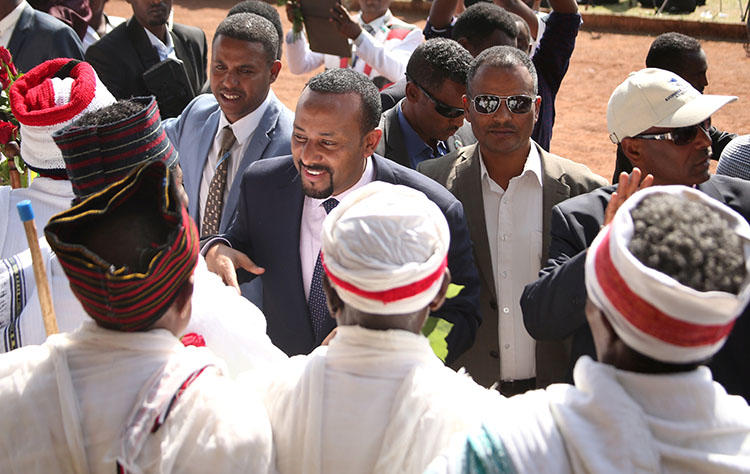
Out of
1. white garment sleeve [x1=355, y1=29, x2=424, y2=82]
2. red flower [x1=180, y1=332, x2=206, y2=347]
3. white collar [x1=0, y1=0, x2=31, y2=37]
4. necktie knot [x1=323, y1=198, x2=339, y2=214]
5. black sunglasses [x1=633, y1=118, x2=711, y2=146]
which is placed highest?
black sunglasses [x1=633, y1=118, x2=711, y2=146]

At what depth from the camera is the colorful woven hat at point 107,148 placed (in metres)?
2.62

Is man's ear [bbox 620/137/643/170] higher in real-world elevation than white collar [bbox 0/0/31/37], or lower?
higher

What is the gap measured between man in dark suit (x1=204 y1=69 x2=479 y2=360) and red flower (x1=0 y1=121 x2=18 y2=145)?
114 centimetres

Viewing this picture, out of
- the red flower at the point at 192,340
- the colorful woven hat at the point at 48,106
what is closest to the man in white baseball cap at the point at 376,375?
the red flower at the point at 192,340

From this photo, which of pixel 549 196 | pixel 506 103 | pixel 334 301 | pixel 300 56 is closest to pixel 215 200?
pixel 506 103

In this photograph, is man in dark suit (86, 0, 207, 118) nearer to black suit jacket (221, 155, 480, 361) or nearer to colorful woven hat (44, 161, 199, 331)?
black suit jacket (221, 155, 480, 361)

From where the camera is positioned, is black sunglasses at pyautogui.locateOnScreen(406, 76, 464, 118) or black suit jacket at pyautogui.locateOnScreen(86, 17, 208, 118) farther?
black suit jacket at pyautogui.locateOnScreen(86, 17, 208, 118)

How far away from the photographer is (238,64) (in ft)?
14.7

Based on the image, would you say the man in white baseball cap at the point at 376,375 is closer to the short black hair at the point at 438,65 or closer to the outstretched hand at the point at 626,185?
the outstretched hand at the point at 626,185

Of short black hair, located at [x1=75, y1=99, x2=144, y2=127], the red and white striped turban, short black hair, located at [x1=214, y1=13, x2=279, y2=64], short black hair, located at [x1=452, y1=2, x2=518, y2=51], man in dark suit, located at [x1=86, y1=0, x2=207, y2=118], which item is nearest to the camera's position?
the red and white striped turban

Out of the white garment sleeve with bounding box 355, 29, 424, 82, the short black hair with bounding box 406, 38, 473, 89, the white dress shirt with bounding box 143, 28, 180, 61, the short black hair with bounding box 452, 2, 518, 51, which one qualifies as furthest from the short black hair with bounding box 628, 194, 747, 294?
the white dress shirt with bounding box 143, 28, 180, 61

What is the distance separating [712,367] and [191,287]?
206 centimetres

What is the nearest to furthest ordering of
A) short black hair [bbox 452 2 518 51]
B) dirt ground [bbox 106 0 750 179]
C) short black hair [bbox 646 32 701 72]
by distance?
short black hair [bbox 646 32 701 72]
short black hair [bbox 452 2 518 51]
dirt ground [bbox 106 0 750 179]

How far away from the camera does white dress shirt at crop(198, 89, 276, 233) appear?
173 inches
